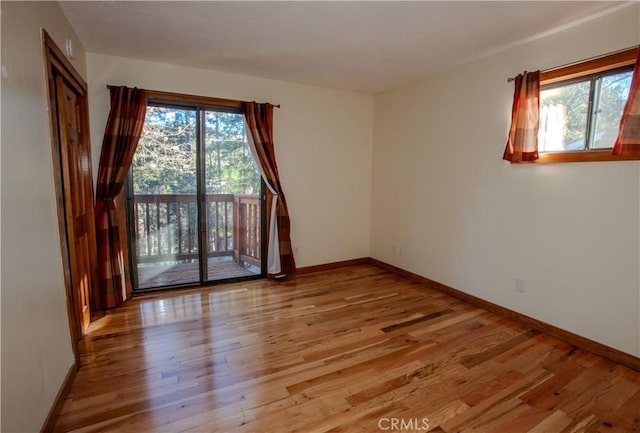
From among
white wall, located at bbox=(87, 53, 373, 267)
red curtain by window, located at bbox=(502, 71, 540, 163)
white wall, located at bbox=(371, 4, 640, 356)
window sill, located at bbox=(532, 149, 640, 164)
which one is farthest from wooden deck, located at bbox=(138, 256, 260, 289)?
window sill, located at bbox=(532, 149, 640, 164)

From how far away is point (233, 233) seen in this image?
4.03 meters

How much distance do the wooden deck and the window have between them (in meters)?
3.48

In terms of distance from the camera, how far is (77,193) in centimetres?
268

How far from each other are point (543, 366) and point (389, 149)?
3.05 meters

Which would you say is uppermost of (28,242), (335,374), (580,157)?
(580,157)

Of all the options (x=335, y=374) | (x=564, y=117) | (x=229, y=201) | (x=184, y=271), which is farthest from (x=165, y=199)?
(x=564, y=117)

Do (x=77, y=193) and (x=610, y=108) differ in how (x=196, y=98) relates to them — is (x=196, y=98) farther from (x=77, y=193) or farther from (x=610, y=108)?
(x=610, y=108)

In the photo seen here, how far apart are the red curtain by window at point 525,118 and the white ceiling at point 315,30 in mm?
388

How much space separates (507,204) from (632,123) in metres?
1.08

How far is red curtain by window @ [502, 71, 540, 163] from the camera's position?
2.72 metres

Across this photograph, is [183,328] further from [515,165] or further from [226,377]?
[515,165]

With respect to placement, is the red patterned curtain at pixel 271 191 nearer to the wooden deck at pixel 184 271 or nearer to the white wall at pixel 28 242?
the wooden deck at pixel 184 271

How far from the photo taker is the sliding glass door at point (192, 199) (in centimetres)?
352

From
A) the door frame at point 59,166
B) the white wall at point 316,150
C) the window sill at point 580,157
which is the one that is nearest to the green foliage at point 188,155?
the white wall at point 316,150
